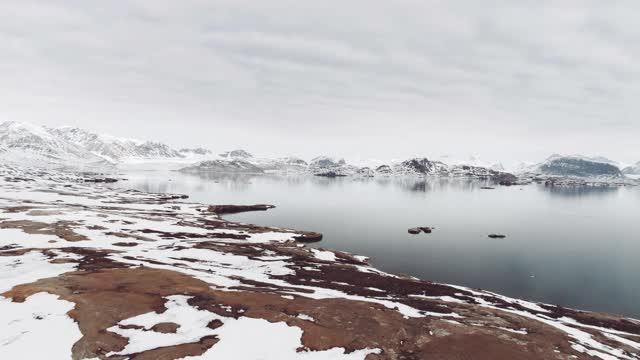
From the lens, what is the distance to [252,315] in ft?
114

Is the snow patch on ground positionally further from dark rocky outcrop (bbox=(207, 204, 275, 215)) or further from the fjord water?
dark rocky outcrop (bbox=(207, 204, 275, 215))

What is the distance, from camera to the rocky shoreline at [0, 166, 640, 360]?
28641mm

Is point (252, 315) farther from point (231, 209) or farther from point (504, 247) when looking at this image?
point (231, 209)

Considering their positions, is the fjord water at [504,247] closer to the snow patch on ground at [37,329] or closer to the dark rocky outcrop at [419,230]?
the dark rocky outcrop at [419,230]

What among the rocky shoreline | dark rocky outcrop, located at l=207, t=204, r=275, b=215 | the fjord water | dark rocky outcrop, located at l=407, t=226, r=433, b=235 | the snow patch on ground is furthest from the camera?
dark rocky outcrop, located at l=207, t=204, r=275, b=215

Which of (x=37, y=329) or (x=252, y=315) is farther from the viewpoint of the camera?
(x=252, y=315)

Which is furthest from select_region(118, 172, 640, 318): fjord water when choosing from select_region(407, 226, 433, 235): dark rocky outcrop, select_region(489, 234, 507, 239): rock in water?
select_region(489, 234, 507, 239): rock in water

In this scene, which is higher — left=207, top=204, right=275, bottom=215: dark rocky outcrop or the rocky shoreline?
the rocky shoreline

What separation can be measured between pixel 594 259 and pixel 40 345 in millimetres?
100548

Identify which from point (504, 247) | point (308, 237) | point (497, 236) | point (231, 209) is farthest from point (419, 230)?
point (231, 209)

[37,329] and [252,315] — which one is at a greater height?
[37,329]

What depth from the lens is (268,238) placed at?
96.2 meters

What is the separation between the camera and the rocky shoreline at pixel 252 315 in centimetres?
2864

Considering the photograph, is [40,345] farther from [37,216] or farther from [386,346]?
[37,216]
